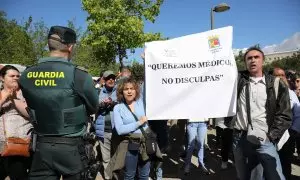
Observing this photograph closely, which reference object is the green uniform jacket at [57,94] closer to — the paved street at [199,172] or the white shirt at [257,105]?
the white shirt at [257,105]

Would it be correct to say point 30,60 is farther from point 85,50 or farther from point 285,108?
point 285,108

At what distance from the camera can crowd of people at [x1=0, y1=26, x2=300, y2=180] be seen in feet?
9.98

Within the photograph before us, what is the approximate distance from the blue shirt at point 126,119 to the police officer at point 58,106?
1.31m

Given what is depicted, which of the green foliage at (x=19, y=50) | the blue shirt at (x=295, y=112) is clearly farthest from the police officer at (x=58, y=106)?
the green foliage at (x=19, y=50)

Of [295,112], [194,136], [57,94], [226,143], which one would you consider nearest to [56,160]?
[57,94]

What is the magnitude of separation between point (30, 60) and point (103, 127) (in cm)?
2082

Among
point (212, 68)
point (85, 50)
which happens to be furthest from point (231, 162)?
point (85, 50)

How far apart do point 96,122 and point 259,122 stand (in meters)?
3.17

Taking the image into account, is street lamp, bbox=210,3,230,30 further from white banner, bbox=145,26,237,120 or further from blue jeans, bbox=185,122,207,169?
white banner, bbox=145,26,237,120

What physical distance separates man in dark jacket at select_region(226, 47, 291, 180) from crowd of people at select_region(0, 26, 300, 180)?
0.01 meters

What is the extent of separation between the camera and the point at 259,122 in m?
3.91

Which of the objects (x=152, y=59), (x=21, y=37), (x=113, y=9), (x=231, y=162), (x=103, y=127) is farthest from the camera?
(x=21, y=37)

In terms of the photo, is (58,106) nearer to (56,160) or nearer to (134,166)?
(56,160)

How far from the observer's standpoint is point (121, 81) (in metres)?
4.77
